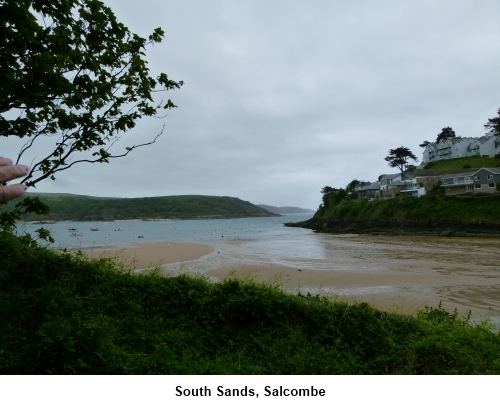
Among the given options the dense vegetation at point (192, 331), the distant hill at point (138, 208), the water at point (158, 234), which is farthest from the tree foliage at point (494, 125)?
the distant hill at point (138, 208)

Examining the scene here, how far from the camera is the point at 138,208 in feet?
479

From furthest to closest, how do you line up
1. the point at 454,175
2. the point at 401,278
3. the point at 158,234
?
the point at 454,175, the point at 158,234, the point at 401,278

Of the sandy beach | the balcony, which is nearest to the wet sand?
the sandy beach

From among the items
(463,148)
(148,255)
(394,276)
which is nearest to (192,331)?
(394,276)

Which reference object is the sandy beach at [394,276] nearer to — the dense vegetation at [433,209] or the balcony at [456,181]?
the dense vegetation at [433,209]

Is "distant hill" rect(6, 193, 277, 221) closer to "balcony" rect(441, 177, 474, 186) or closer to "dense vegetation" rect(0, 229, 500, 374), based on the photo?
"balcony" rect(441, 177, 474, 186)

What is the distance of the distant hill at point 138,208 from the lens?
127m

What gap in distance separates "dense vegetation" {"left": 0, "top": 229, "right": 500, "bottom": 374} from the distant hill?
114725 mm

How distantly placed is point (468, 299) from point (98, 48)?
46.4 ft

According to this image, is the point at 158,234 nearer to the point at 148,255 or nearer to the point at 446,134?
the point at 148,255

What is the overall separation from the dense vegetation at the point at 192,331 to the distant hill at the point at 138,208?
115 meters

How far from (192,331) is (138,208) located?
15069cm

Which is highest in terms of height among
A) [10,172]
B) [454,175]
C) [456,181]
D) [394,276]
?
[454,175]

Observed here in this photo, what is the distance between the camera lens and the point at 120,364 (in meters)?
3.49
